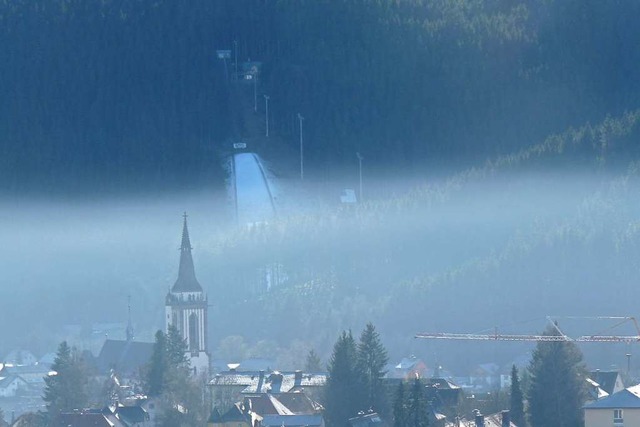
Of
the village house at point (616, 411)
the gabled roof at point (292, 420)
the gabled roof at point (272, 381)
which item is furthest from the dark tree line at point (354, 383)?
the gabled roof at point (272, 381)

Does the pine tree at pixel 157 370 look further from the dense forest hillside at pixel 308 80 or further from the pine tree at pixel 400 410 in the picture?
the dense forest hillside at pixel 308 80

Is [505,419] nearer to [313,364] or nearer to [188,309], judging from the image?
[313,364]

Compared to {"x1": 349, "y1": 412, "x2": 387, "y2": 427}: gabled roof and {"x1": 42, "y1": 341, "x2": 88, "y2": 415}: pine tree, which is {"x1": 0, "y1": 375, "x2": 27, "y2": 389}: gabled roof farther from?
Result: {"x1": 349, "y1": 412, "x2": 387, "y2": 427}: gabled roof

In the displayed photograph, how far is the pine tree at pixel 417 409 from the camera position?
212 ft

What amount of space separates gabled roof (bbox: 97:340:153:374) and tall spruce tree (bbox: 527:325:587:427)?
33.9 metres

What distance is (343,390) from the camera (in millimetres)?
75625

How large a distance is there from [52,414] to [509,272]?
37.7m

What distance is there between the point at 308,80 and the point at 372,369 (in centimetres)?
8431

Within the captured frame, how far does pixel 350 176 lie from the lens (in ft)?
490

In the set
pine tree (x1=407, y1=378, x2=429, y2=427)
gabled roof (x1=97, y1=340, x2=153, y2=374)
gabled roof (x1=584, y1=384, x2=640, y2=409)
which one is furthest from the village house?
gabled roof (x1=97, y1=340, x2=153, y2=374)

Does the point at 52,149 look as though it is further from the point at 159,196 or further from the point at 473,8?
the point at 473,8

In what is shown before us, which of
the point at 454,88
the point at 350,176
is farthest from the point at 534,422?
the point at 454,88

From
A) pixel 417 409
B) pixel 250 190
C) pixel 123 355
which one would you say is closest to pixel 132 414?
pixel 417 409

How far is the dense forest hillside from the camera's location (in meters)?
154
